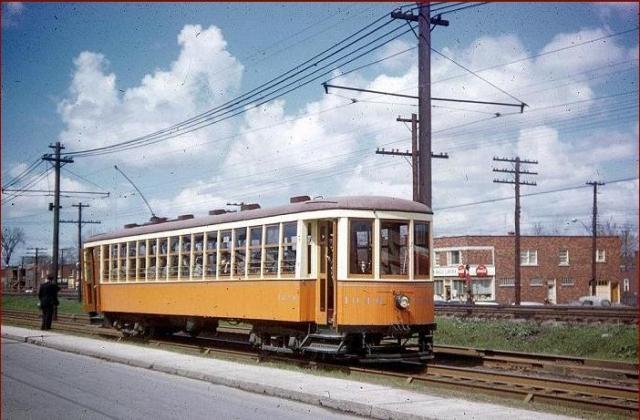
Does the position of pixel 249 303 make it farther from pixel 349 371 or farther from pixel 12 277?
pixel 12 277

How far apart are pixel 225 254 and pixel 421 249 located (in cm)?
480

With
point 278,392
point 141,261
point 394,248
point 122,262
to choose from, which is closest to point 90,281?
point 122,262

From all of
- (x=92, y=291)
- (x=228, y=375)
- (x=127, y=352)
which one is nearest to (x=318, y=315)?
(x=228, y=375)

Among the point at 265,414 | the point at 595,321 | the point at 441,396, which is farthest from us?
the point at 595,321

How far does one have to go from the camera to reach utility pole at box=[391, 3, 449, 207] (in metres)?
17.5

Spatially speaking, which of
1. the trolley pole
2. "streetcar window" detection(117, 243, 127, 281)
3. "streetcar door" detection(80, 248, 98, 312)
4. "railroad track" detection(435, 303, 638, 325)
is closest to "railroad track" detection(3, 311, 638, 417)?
the trolley pole

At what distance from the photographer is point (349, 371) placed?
13.8 meters

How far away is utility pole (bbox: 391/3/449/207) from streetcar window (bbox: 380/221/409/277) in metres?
3.20

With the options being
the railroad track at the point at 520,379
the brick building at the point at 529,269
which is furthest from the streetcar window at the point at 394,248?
the brick building at the point at 529,269

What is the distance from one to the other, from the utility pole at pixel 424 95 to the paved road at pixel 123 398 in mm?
7544

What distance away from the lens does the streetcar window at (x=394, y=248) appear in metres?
14.2

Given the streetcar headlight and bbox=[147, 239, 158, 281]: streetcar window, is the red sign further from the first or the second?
the streetcar headlight

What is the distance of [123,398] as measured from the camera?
1073 cm

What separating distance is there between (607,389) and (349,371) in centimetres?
476
